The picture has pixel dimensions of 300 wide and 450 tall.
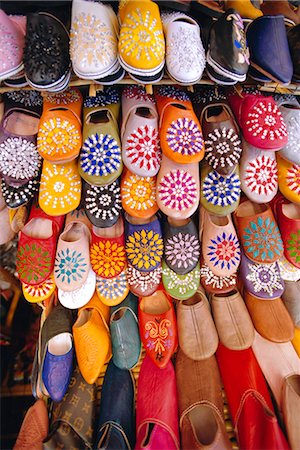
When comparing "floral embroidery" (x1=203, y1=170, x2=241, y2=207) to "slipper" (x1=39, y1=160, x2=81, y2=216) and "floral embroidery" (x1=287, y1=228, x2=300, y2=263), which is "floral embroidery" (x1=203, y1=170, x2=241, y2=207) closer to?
"floral embroidery" (x1=287, y1=228, x2=300, y2=263)

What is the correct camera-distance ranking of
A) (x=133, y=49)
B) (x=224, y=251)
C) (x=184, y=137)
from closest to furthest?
(x=133, y=49), (x=184, y=137), (x=224, y=251)

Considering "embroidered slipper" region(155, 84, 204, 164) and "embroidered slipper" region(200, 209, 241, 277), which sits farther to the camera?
"embroidered slipper" region(200, 209, 241, 277)

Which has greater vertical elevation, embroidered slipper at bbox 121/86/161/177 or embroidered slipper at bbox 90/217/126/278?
embroidered slipper at bbox 121/86/161/177

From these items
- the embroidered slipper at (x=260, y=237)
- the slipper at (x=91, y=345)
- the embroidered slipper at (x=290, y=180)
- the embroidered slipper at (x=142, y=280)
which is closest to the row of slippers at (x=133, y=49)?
the embroidered slipper at (x=290, y=180)

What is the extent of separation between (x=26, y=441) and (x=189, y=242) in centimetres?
60

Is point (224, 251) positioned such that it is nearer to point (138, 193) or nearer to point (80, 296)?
point (138, 193)

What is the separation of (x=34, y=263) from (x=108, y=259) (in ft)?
0.58

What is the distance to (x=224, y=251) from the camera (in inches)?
35.7

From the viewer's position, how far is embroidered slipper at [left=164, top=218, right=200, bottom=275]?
0.89 m

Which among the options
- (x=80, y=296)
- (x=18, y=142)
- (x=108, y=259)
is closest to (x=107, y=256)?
(x=108, y=259)

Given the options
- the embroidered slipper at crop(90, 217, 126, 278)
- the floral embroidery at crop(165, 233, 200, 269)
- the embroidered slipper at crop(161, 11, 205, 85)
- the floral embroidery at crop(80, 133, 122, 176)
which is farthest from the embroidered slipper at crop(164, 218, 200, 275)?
the embroidered slipper at crop(161, 11, 205, 85)

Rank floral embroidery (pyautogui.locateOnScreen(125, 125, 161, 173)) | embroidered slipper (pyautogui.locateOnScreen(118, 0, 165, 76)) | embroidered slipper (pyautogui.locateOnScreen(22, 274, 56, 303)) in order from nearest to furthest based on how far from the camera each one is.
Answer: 1. embroidered slipper (pyautogui.locateOnScreen(118, 0, 165, 76))
2. floral embroidery (pyautogui.locateOnScreen(125, 125, 161, 173))
3. embroidered slipper (pyautogui.locateOnScreen(22, 274, 56, 303))

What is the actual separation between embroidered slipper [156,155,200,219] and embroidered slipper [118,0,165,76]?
208mm

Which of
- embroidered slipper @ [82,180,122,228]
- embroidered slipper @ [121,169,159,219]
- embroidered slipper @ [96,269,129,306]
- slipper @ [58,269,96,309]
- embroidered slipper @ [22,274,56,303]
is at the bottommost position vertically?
embroidered slipper @ [22,274,56,303]
